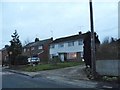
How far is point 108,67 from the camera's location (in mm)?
25672

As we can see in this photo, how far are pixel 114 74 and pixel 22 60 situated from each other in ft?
125

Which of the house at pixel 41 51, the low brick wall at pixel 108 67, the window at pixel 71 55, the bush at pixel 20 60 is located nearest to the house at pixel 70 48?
the window at pixel 71 55

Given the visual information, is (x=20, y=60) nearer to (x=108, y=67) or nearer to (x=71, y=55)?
(x=71, y=55)

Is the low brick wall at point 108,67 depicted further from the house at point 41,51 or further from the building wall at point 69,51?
Result: the house at point 41,51

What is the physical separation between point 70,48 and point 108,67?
49.7m

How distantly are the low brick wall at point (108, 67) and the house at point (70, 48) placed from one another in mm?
43060

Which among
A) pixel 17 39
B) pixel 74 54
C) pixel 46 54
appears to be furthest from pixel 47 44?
pixel 17 39

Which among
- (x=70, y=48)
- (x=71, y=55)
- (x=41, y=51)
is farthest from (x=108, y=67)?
(x=41, y=51)

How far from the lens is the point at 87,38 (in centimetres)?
3259

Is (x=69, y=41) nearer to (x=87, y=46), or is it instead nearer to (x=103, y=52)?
(x=87, y=46)

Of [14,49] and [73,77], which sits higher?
[14,49]

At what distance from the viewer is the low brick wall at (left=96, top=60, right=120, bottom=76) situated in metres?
24.3

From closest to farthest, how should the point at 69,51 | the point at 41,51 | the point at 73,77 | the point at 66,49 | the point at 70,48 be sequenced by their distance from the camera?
1. the point at 73,77
2. the point at 70,48
3. the point at 69,51
4. the point at 66,49
5. the point at 41,51

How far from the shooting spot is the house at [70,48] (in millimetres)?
71750
